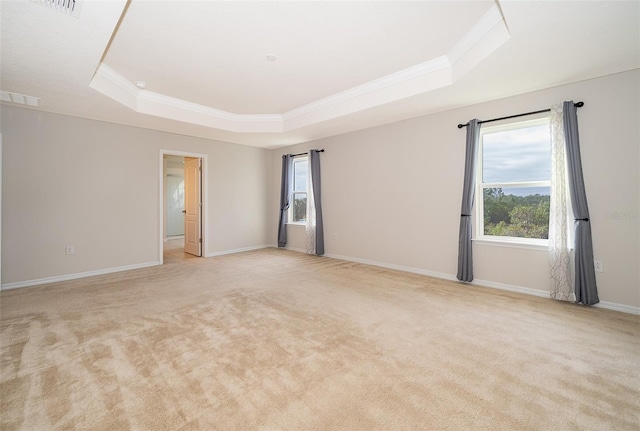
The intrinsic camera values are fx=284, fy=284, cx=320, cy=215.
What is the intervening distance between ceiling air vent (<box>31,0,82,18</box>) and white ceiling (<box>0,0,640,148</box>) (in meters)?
0.03

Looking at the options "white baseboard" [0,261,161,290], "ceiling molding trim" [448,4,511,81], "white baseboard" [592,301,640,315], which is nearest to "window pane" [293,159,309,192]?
"white baseboard" [0,261,161,290]

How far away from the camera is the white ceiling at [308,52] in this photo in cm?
224

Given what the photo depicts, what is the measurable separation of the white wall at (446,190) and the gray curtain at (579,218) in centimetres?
12

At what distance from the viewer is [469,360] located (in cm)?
211

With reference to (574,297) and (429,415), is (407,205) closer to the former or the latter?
(574,297)

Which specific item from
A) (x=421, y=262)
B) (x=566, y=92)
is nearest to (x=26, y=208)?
(x=421, y=262)

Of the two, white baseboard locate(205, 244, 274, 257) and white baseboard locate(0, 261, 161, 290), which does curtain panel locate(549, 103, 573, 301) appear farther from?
white baseboard locate(0, 261, 161, 290)

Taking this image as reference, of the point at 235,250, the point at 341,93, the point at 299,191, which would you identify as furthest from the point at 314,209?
the point at 341,93

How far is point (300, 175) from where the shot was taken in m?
6.92

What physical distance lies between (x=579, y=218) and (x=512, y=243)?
0.75 meters

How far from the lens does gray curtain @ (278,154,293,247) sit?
6.78 metres

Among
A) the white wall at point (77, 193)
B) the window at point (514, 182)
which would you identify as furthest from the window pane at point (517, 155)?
the white wall at point (77, 193)

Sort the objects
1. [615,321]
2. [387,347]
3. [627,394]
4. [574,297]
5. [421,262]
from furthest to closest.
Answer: [421,262] → [574,297] → [615,321] → [387,347] → [627,394]

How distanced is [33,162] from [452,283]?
20.4 ft
